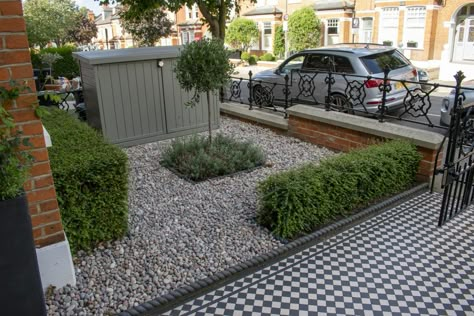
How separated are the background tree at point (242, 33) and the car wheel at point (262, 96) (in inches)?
828

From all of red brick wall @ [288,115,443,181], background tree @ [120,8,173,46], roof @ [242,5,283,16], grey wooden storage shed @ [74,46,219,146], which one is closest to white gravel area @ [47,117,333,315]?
red brick wall @ [288,115,443,181]

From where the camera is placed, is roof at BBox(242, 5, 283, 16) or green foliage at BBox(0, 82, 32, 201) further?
roof at BBox(242, 5, 283, 16)

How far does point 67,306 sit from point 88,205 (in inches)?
31.7

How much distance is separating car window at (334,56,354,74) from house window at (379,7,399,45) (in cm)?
1685

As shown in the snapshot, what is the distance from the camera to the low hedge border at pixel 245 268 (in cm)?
281

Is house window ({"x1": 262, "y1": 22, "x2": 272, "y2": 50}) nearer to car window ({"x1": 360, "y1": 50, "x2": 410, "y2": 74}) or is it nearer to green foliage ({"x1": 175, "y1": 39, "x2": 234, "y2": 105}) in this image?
car window ({"x1": 360, "y1": 50, "x2": 410, "y2": 74})

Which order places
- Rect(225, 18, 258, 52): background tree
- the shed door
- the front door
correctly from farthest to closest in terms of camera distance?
Rect(225, 18, 258, 52): background tree < the front door < the shed door

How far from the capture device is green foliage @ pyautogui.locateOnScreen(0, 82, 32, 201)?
2170mm

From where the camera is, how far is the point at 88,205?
10.8ft

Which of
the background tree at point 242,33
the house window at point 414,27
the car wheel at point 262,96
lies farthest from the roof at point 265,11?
the car wheel at point 262,96

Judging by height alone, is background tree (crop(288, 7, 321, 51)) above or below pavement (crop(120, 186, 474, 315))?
above

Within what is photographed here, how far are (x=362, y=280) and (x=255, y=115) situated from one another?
15.9ft

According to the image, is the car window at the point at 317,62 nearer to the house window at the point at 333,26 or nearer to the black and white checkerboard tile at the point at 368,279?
the black and white checkerboard tile at the point at 368,279

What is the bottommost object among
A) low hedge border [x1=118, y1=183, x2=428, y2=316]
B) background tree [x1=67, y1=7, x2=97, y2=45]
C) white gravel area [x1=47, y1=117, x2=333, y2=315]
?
low hedge border [x1=118, y1=183, x2=428, y2=316]
